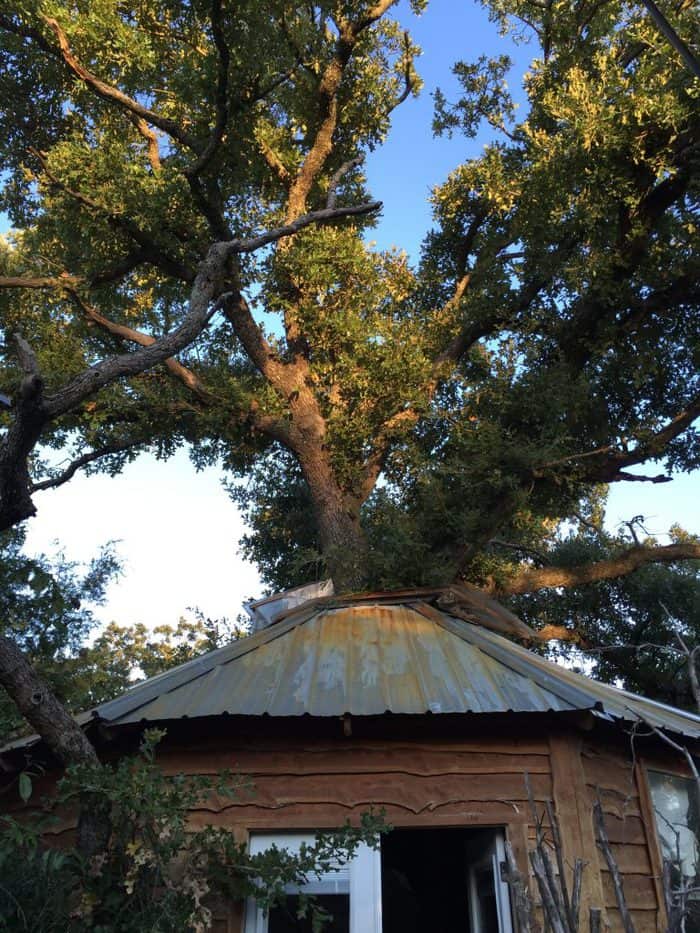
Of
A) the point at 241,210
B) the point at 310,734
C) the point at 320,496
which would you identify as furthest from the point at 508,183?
the point at 310,734

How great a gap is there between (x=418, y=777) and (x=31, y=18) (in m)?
9.04

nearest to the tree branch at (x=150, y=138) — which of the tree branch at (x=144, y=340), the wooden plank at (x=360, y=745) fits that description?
the tree branch at (x=144, y=340)

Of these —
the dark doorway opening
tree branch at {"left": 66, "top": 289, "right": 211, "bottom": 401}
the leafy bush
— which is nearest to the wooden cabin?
the leafy bush

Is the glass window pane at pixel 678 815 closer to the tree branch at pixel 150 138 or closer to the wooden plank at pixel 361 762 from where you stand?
the wooden plank at pixel 361 762

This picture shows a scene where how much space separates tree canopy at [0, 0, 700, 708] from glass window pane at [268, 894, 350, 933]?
3.48 metres

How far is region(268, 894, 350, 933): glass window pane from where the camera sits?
5.05 metres

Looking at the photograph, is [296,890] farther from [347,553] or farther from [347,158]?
[347,158]

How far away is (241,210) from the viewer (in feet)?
35.7

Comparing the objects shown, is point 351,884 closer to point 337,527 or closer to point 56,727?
point 56,727

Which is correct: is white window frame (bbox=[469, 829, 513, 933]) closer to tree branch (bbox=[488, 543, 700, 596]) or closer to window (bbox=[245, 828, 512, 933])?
window (bbox=[245, 828, 512, 933])

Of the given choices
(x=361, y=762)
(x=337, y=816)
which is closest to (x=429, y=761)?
(x=361, y=762)

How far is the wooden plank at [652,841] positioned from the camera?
5.22 metres

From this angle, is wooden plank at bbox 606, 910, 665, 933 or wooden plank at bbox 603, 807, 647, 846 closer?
wooden plank at bbox 606, 910, 665, 933

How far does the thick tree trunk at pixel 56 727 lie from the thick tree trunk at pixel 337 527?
3984 millimetres
